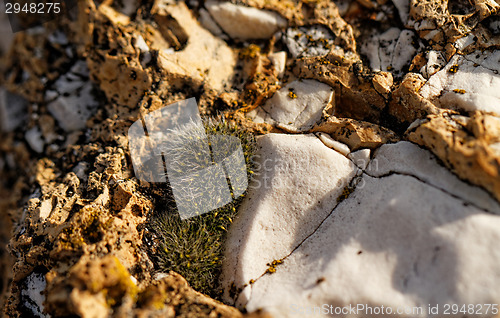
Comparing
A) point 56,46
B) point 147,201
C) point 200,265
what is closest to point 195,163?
point 147,201

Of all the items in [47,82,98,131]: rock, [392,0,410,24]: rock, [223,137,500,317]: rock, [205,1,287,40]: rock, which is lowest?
[223,137,500,317]: rock

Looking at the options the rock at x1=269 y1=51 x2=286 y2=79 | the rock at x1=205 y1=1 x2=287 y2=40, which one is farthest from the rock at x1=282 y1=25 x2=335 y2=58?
the rock at x1=205 y1=1 x2=287 y2=40

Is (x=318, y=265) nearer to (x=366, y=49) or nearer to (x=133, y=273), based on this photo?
(x=133, y=273)

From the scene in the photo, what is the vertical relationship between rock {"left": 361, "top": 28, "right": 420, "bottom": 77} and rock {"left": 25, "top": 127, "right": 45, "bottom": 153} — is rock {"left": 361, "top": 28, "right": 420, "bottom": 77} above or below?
above

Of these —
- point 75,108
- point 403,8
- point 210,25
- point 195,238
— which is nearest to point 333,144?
point 195,238

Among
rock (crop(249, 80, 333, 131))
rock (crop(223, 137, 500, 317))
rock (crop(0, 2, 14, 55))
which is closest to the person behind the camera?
rock (crop(223, 137, 500, 317))

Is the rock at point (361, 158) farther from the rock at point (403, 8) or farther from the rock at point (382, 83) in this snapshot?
the rock at point (403, 8)

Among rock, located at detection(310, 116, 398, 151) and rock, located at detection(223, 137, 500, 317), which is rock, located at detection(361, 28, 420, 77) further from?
rock, located at detection(223, 137, 500, 317)
